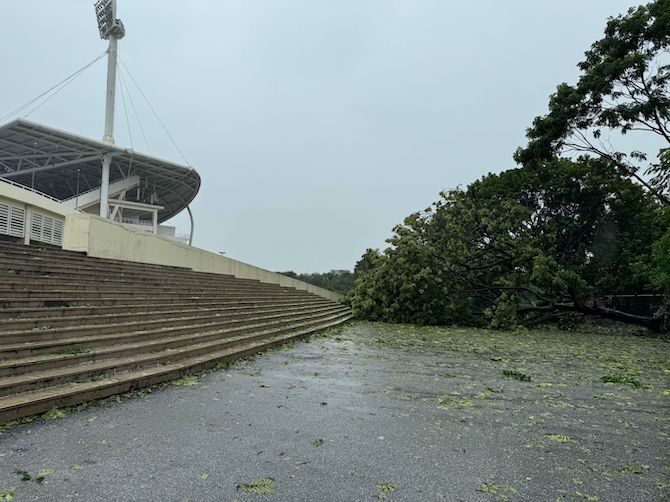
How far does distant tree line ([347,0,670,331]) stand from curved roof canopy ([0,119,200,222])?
2794 cm

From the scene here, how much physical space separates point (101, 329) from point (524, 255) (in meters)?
14.4

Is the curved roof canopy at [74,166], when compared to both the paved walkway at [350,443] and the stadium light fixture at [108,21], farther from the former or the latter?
the paved walkway at [350,443]

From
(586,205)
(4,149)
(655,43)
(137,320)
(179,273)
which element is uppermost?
(4,149)

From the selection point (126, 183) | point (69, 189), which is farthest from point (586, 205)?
point (69, 189)

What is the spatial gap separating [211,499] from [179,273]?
41.6 feet

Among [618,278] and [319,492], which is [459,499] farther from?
[618,278]

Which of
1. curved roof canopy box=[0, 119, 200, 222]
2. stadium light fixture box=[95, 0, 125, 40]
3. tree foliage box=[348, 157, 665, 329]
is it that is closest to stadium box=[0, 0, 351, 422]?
tree foliage box=[348, 157, 665, 329]

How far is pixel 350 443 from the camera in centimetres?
366

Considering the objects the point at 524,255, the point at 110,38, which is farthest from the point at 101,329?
the point at 110,38

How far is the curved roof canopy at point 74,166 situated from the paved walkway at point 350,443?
3627cm

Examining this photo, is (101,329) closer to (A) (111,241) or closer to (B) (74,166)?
(A) (111,241)

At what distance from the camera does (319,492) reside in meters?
2.77

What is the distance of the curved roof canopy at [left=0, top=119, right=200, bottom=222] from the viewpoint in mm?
35375

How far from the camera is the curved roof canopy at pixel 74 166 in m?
35.4
